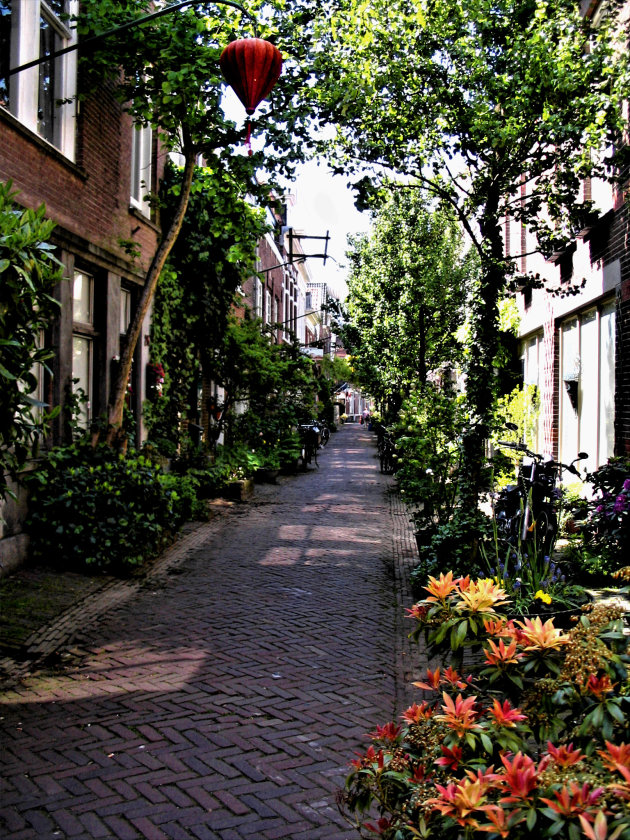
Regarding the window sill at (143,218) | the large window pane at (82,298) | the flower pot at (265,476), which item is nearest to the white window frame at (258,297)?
the flower pot at (265,476)

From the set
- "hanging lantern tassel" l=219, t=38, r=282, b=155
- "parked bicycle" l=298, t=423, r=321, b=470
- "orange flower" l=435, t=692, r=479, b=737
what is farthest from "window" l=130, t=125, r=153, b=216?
"orange flower" l=435, t=692, r=479, b=737

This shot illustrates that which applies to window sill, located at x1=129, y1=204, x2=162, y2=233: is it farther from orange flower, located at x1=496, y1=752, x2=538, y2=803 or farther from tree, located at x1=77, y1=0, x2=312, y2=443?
orange flower, located at x1=496, y1=752, x2=538, y2=803

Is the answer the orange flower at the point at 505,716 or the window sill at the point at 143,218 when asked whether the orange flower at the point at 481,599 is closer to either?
the orange flower at the point at 505,716

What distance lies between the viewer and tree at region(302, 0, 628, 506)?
284 inches

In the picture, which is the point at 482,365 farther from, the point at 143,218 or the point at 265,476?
the point at 265,476

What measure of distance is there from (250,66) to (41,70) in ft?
11.9

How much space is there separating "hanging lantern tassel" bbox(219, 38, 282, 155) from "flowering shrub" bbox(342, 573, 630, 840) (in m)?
5.31

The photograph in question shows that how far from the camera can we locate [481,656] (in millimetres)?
5629

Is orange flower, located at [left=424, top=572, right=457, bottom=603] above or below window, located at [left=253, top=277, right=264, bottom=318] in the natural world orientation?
below

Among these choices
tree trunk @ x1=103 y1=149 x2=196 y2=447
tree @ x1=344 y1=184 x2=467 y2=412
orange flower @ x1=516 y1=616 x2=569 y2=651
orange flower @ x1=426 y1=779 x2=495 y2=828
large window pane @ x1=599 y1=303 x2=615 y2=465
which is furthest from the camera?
tree @ x1=344 y1=184 x2=467 y2=412

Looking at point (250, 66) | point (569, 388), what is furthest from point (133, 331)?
point (569, 388)

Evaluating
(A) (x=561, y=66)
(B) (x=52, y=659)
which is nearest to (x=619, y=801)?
(B) (x=52, y=659)

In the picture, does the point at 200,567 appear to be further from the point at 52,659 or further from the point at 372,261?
the point at 372,261

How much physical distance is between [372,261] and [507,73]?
13.5m
